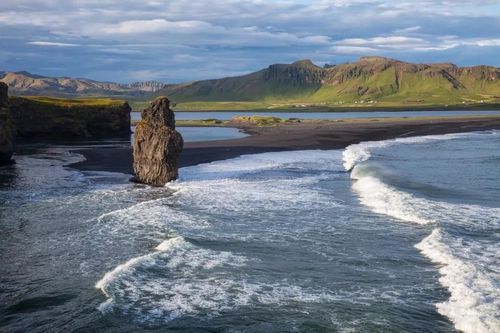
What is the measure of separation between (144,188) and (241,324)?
78.3 ft

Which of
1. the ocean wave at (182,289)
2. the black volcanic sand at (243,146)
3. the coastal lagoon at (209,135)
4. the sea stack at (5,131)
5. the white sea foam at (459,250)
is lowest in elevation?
the ocean wave at (182,289)

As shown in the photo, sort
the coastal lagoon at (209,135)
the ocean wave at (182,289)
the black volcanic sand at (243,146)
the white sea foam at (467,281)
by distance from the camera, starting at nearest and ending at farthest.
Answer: the white sea foam at (467,281)
the ocean wave at (182,289)
the black volcanic sand at (243,146)
the coastal lagoon at (209,135)

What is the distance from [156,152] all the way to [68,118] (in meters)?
46.2

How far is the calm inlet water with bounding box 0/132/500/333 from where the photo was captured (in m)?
14.8

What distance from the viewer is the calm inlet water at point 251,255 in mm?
14797

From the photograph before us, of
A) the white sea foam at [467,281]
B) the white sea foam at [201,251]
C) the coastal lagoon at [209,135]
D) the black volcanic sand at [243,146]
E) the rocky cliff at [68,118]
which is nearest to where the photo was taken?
the white sea foam at [467,281]

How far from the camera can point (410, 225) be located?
25.4 meters

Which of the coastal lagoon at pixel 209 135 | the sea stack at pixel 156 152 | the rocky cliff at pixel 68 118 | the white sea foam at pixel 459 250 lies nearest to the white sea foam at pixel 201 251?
the sea stack at pixel 156 152

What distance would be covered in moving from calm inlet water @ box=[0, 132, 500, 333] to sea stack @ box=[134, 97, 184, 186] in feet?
4.85

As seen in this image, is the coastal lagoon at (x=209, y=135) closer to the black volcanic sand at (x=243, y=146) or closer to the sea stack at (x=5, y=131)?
the black volcanic sand at (x=243, y=146)

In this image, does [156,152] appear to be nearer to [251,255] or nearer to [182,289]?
[251,255]

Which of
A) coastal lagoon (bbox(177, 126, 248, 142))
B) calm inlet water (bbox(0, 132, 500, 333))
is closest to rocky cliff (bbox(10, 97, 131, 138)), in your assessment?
coastal lagoon (bbox(177, 126, 248, 142))

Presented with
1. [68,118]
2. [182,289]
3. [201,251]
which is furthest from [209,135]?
[182,289]

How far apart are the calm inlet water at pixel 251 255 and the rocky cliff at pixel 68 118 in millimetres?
40606
